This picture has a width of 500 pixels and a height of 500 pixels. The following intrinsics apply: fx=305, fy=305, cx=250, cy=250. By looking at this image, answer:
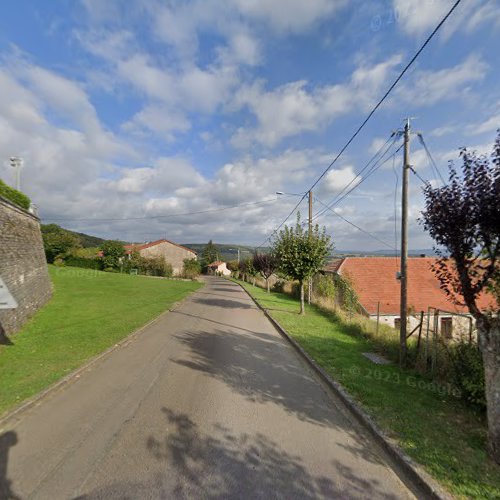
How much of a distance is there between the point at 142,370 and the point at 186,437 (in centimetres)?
318

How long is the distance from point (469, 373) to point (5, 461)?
6.85 meters

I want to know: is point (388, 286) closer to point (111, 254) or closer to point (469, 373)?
point (469, 373)

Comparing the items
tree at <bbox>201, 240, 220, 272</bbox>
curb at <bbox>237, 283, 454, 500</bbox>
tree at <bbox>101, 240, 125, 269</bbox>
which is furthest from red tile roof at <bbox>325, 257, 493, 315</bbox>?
tree at <bbox>201, 240, 220, 272</bbox>

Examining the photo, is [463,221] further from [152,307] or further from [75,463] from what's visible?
[152,307]

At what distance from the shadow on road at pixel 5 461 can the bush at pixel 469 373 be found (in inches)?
245

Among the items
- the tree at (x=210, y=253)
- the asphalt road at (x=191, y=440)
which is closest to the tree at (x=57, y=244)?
the asphalt road at (x=191, y=440)

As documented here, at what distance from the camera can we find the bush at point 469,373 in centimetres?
485

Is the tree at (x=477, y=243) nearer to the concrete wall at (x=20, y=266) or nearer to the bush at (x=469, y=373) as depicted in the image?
the bush at (x=469, y=373)

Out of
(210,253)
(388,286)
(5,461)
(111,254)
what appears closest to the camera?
(5,461)

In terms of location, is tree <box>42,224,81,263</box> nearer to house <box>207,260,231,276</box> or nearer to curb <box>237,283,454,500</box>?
house <box>207,260,231,276</box>

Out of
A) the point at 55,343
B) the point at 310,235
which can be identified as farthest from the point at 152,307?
the point at 310,235

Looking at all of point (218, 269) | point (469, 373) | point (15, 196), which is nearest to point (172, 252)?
point (218, 269)

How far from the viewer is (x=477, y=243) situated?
4.31 m

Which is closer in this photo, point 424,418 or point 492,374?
point 492,374
